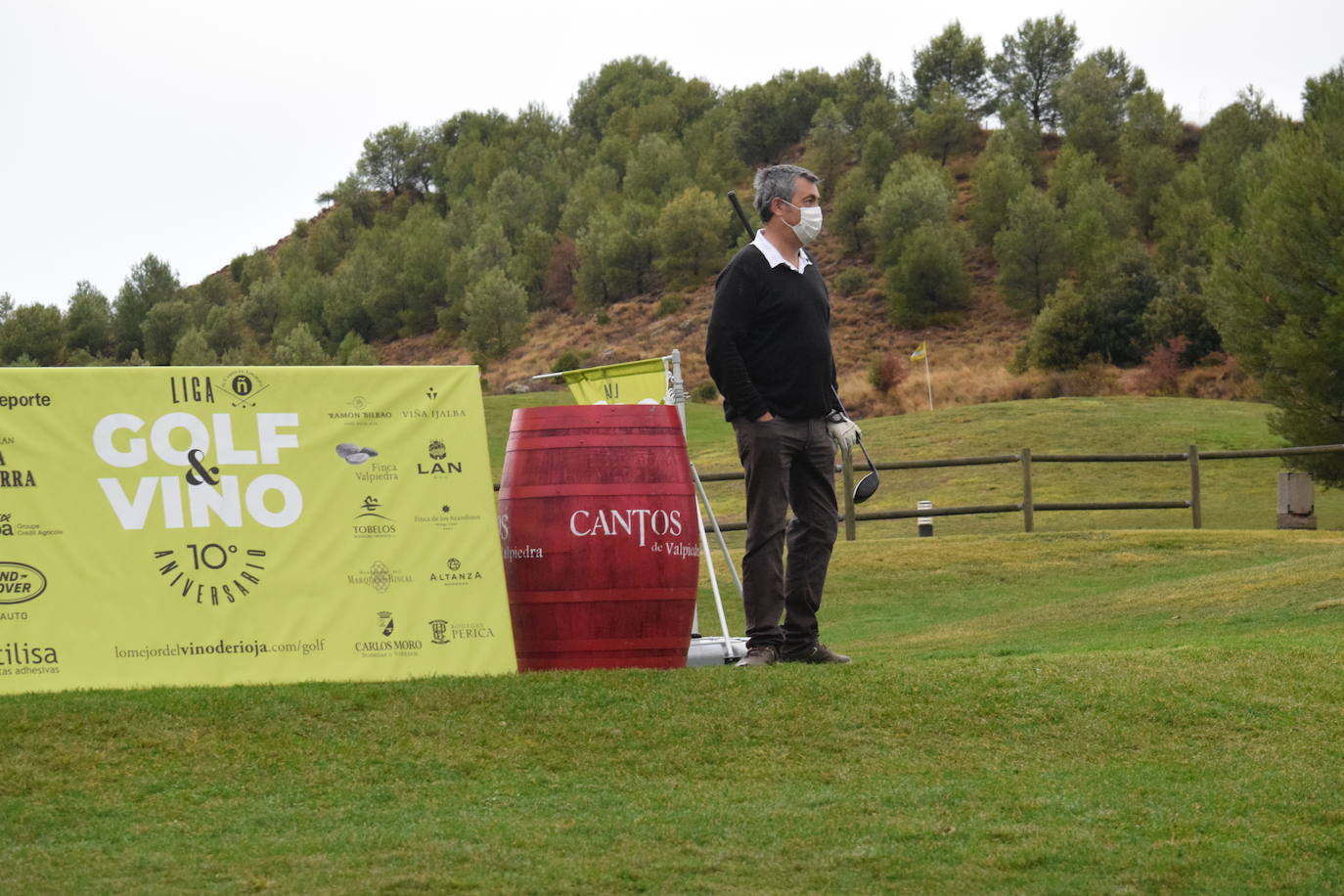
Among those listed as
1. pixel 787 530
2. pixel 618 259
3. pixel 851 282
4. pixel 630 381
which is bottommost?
pixel 787 530

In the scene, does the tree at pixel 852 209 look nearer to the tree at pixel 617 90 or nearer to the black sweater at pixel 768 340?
the tree at pixel 617 90

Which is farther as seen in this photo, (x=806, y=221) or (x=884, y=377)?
(x=884, y=377)

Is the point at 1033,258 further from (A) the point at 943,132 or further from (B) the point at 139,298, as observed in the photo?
(B) the point at 139,298

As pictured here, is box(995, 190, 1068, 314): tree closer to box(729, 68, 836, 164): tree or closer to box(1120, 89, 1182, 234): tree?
box(1120, 89, 1182, 234): tree

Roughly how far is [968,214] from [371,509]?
92.0 meters

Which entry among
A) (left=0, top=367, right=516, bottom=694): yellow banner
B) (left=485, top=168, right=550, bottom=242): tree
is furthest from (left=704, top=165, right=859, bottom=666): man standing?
(left=485, top=168, right=550, bottom=242): tree

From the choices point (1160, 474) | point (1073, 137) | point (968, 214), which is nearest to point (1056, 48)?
point (1073, 137)

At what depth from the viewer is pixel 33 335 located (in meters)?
115

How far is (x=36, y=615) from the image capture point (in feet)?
21.3

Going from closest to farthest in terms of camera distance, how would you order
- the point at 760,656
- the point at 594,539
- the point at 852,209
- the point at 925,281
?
the point at 594,539 < the point at 760,656 < the point at 925,281 < the point at 852,209

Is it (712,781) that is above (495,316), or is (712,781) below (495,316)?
below

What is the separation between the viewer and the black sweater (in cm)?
721

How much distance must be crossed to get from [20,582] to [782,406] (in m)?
3.26

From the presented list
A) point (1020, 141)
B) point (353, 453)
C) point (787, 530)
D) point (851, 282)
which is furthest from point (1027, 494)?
point (1020, 141)
